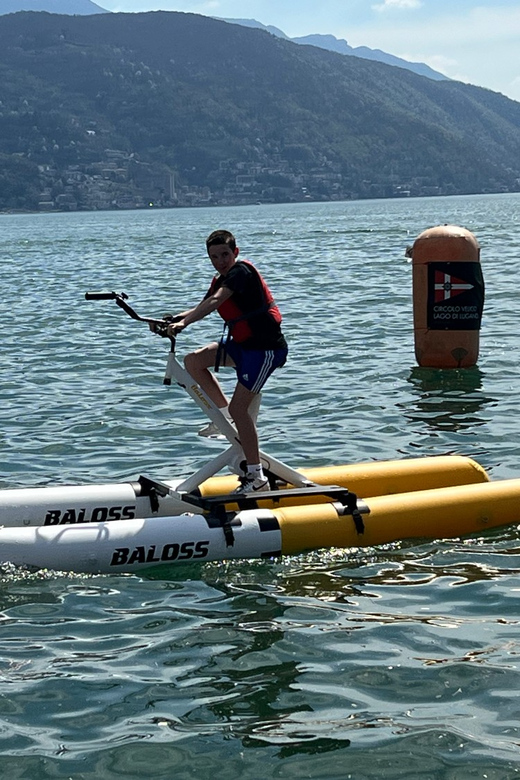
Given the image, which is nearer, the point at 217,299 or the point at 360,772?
the point at 360,772

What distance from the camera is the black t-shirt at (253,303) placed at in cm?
748

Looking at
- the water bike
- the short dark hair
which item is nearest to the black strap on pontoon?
the water bike

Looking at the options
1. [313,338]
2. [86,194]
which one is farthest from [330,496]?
[86,194]

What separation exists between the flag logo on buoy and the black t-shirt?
277 inches

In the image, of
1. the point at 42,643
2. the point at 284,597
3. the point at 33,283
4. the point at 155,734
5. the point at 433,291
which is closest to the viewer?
the point at 155,734

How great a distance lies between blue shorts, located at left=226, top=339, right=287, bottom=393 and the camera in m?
7.71

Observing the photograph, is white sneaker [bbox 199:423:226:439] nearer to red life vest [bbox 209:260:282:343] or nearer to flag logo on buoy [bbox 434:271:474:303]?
red life vest [bbox 209:260:282:343]

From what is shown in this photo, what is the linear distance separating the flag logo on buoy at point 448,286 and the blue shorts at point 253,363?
7.07 meters

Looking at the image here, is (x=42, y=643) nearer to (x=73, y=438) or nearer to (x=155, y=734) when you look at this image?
(x=155, y=734)

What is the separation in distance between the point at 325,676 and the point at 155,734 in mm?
1002

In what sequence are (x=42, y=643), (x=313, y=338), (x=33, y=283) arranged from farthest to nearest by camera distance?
1. (x=33, y=283)
2. (x=313, y=338)
3. (x=42, y=643)

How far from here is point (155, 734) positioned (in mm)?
5180

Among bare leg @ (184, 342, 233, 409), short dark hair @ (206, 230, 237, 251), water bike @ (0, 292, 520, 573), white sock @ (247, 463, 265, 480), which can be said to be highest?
short dark hair @ (206, 230, 237, 251)

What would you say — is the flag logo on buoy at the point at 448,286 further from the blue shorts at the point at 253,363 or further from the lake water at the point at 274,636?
the blue shorts at the point at 253,363
